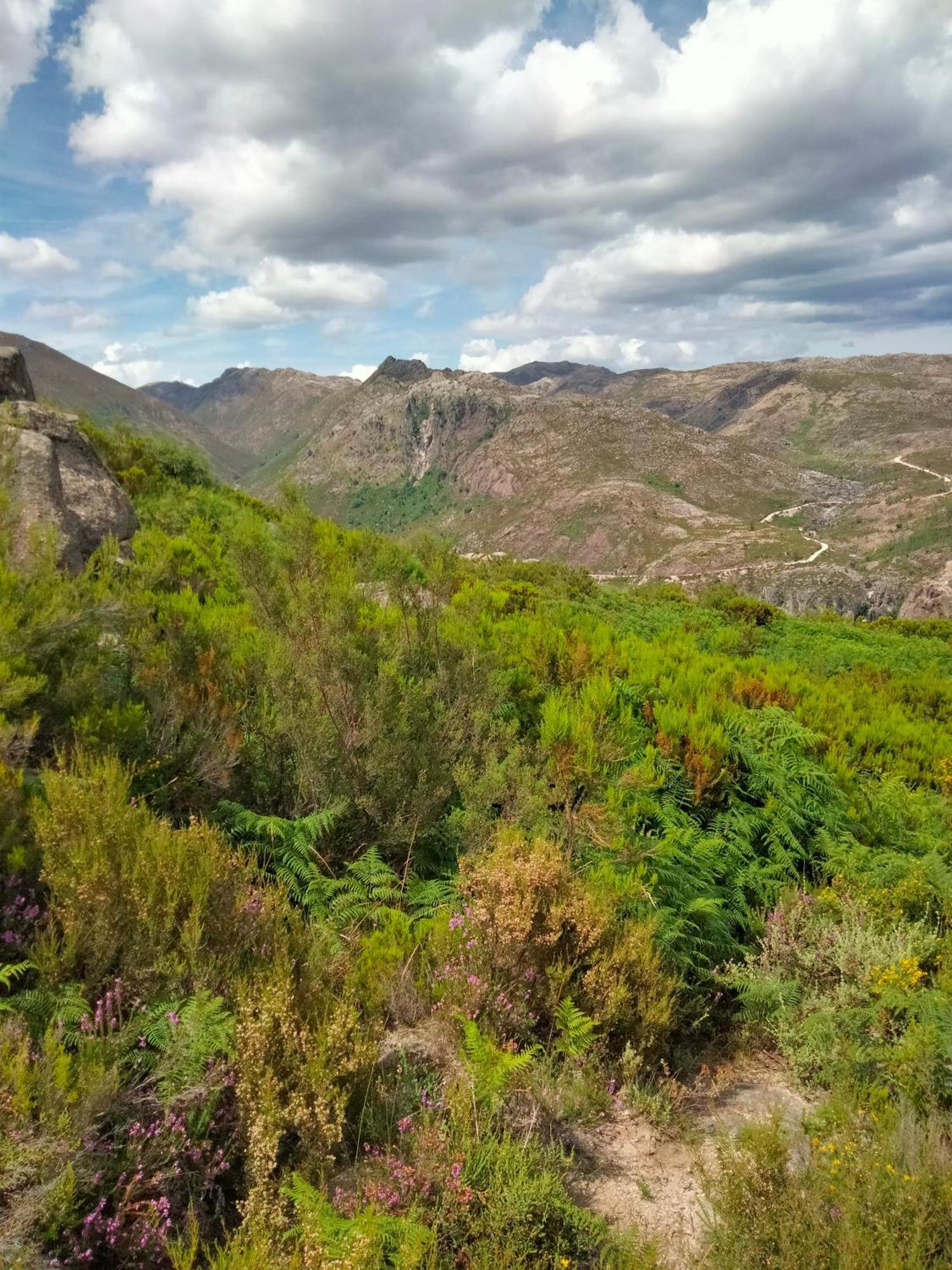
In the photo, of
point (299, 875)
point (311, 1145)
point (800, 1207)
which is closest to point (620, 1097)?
point (800, 1207)

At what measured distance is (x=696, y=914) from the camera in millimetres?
3896

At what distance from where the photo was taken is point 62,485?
7.94 meters

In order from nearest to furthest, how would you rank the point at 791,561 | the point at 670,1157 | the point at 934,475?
the point at 670,1157
the point at 791,561
the point at 934,475

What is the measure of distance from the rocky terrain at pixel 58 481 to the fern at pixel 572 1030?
509 centimetres

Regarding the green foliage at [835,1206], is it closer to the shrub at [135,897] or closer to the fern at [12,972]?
the shrub at [135,897]

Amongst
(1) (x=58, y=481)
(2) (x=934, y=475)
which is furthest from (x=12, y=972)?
(2) (x=934, y=475)

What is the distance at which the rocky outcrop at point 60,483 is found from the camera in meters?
6.69

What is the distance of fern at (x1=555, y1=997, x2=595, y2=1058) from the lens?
2910 millimetres

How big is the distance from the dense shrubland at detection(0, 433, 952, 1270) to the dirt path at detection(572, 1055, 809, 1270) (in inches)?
5.3

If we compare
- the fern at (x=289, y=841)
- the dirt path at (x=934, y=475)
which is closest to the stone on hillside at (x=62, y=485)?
the fern at (x=289, y=841)

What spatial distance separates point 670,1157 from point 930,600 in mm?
104211

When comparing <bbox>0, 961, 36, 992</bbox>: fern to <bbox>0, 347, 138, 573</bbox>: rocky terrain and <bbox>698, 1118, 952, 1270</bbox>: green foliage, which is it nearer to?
<bbox>698, 1118, 952, 1270</bbox>: green foliage

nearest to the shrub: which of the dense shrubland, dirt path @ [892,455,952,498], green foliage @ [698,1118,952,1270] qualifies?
the dense shrubland

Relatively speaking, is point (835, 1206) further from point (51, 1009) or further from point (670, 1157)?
point (51, 1009)
